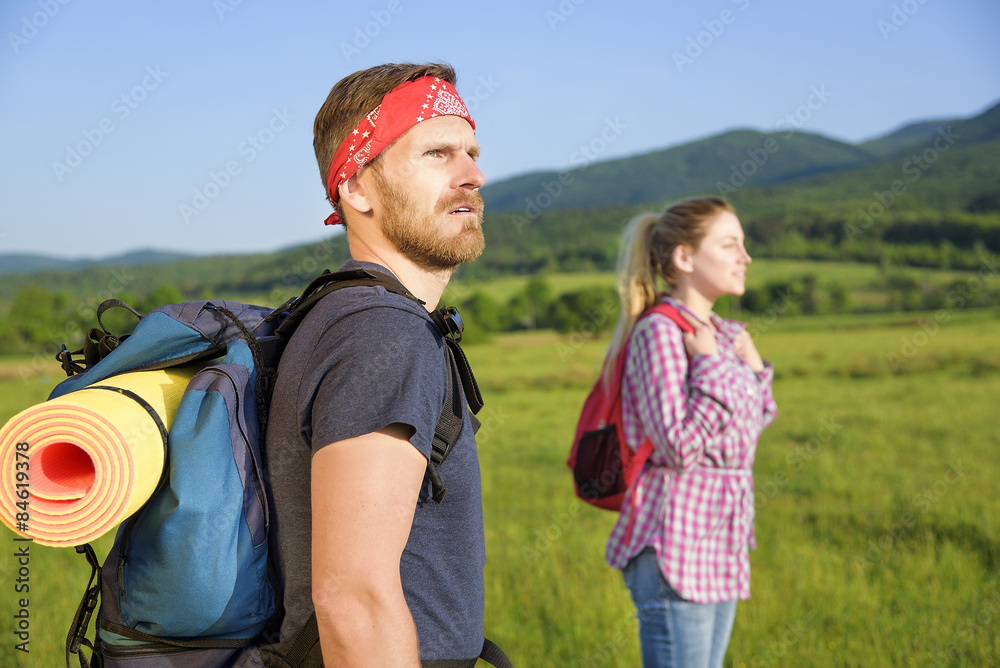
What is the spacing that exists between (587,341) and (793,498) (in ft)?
125

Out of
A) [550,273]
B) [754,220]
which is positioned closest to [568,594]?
[550,273]

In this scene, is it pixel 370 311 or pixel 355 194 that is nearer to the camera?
pixel 370 311

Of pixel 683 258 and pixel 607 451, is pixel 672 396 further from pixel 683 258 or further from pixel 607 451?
pixel 683 258

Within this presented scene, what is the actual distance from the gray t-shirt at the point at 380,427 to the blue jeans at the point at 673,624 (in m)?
1.59

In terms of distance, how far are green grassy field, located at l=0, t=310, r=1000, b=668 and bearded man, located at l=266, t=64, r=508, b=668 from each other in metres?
4.14

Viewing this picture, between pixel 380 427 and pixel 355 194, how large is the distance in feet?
2.90

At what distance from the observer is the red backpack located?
362 cm

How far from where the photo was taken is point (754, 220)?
428ft

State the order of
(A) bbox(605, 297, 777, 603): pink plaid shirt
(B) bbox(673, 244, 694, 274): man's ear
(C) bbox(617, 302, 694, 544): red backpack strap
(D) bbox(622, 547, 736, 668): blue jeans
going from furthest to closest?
(B) bbox(673, 244, 694, 274): man's ear < (C) bbox(617, 302, 694, 544): red backpack strap < (A) bbox(605, 297, 777, 603): pink plaid shirt < (D) bbox(622, 547, 736, 668): blue jeans

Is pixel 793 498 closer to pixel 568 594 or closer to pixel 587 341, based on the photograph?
pixel 568 594

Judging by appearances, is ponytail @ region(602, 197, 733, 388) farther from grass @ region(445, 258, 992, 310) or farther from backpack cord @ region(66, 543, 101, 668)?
grass @ region(445, 258, 992, 310)

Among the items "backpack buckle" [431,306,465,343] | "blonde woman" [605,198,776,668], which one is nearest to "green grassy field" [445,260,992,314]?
"blonde woman" [605,198,776,668]

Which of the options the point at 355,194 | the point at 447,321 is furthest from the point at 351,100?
the point at 447,321

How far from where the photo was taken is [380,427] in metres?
1.45
